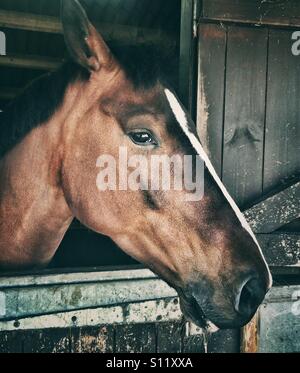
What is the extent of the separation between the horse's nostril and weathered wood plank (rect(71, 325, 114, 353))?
0.97 meters

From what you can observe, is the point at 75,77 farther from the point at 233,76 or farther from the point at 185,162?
the point at 233,76

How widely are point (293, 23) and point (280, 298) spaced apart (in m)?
1.68

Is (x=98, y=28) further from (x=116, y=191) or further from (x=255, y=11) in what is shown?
(x=116, y=191)

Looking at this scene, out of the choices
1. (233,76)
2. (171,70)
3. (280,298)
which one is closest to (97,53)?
(171,70)

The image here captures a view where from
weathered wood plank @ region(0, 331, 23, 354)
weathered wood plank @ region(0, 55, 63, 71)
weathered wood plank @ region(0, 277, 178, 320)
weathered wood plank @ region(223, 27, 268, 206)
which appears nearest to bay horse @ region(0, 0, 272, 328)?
weathered wood plank @ region(0, 277, 178, 320)

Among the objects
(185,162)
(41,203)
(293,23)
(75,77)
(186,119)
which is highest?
(293,23)

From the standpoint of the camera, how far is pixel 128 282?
1891 mm

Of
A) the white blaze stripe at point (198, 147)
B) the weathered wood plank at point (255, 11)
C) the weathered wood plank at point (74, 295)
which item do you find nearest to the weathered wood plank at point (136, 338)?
the weathered wood plank at point (74, 295)

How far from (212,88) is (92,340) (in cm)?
162

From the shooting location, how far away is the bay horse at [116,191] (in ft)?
4.84

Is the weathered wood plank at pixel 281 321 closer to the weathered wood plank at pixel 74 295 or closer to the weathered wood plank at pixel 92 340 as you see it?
the weathered wood plank at pixel 74 295

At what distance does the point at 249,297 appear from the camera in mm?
1441

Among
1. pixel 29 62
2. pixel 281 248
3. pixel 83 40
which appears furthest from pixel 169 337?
pixel 29 62

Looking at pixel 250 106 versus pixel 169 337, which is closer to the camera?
pixel 169 337
